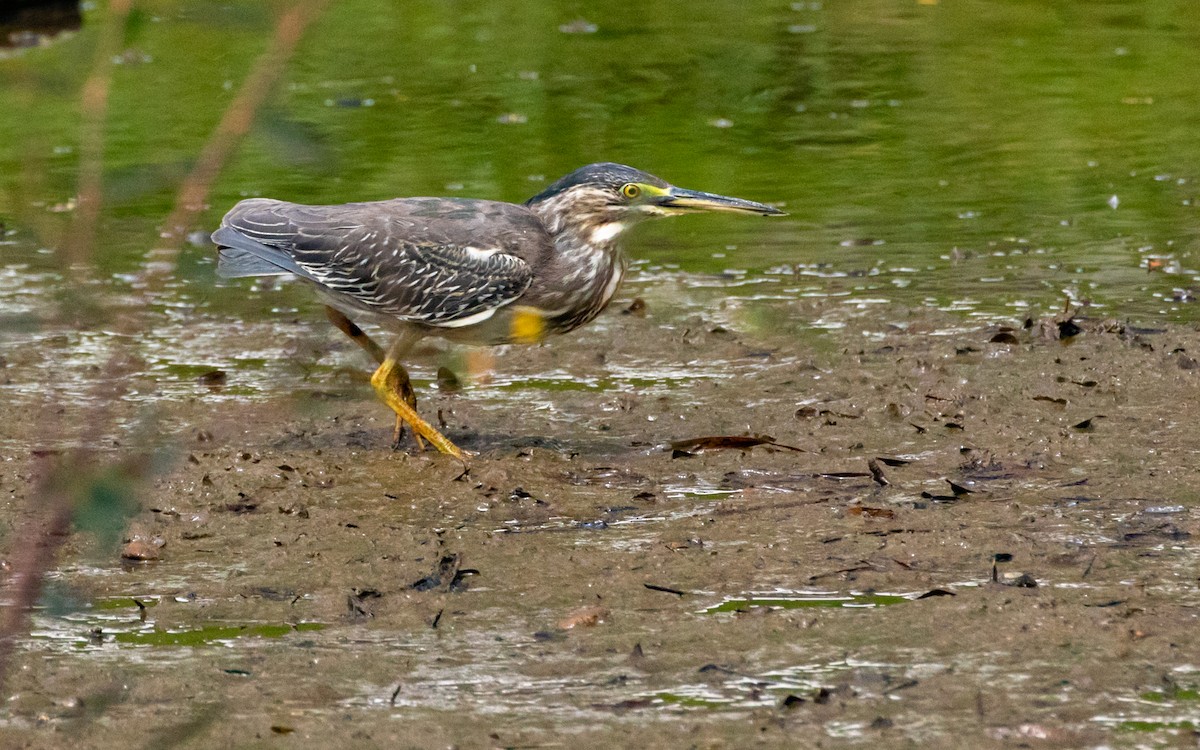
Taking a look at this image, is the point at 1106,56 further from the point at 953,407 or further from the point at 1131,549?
the point at 1131,549

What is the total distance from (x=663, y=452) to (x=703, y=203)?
95 centimetres

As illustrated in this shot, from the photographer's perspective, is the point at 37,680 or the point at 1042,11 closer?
the point at 37,680

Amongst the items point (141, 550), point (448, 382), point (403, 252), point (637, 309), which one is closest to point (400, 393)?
point (403, 252)

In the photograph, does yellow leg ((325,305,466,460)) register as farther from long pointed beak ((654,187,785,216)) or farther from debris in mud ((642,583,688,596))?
debris in mud ((642,583,688,596))

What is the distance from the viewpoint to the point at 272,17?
81.5 inches

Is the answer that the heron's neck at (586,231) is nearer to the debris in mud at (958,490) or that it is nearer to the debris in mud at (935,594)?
the debris in mud at (958,490)

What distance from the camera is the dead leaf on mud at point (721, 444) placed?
619cm

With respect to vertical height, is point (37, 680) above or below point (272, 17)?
below

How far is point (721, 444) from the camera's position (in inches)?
245

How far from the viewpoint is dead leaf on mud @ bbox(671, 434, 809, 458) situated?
6.19 m

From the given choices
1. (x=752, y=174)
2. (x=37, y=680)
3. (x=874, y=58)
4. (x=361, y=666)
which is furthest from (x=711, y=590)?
(x=874, y=58)

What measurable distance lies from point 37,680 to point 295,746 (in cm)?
84

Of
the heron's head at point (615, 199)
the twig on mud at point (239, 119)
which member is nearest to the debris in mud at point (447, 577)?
the heron's head at point (615, 199)

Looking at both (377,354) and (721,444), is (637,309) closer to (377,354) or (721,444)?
(377,354)
